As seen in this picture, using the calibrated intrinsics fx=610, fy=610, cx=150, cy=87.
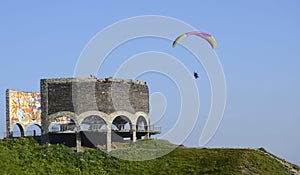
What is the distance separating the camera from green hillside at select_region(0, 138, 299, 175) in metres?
42.8

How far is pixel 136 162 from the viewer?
156 ft

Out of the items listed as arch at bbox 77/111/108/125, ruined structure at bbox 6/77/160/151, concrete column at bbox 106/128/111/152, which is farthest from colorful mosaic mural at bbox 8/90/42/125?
concrete column at bbox 106/128/111/152

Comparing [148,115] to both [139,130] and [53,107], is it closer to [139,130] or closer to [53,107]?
[139,130]

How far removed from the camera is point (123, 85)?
55625 mm

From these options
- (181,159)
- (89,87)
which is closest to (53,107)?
(89,87)

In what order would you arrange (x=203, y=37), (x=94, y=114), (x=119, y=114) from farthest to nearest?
1. (x=119, y=114)
2. (x=94, y=114)
3. (x=203, y=37)

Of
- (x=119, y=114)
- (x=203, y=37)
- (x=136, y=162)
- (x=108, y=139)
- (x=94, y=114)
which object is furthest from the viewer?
(x=119, y=114)

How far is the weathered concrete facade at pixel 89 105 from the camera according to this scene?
53500mm

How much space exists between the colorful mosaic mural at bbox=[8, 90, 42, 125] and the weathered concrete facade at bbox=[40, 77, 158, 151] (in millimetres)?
5657

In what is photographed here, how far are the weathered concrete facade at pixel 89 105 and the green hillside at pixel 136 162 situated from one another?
4576mm

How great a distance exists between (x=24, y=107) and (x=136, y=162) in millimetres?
18568

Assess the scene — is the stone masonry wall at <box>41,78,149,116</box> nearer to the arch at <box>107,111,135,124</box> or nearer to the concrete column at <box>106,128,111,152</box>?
the arch at <box>107,111,135,124</box>

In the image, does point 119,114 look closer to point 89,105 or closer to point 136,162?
point 89,105

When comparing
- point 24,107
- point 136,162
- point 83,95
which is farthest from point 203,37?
point 24,107
